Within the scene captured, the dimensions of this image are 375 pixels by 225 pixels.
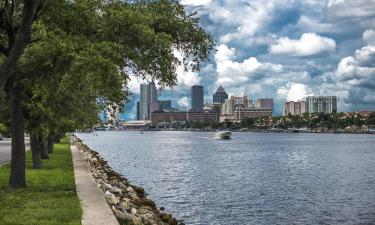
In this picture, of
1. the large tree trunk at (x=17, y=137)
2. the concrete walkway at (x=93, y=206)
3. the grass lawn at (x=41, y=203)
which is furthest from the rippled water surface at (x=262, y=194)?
the large tree trunk at (x=17, y=137)

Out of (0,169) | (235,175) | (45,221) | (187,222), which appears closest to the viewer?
(45,221)

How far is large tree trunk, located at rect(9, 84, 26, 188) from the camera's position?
76.2 ft

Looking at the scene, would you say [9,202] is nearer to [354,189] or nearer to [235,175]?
[354,189]

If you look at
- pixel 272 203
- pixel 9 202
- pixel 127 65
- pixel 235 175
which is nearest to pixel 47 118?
pixel 127 65

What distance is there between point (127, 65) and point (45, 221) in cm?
932

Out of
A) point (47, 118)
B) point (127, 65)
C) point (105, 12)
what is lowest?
point (47, 118)

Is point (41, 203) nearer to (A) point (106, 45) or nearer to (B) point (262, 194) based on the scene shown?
(A) point (106, 45)

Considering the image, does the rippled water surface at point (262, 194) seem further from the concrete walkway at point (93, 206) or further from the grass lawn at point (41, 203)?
the grass lawn at point (41, 203)

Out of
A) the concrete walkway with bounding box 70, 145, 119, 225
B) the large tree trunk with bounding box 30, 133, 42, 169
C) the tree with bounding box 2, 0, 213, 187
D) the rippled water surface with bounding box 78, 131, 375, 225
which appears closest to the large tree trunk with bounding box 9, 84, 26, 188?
the tree with bounding box 2, 0, 213, 187

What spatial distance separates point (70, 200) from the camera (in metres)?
19.6

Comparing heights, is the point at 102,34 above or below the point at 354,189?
above

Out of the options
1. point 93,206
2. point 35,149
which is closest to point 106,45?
point 93,206

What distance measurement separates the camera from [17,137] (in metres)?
23.5

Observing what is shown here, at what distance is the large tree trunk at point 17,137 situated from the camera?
76.2 feet
